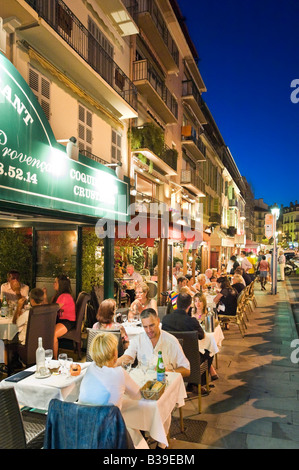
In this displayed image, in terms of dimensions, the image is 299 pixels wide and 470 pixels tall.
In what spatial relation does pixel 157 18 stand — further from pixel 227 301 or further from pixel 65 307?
pixel 65 307

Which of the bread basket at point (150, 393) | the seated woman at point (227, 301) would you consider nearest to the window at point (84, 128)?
the seated woman at point (227, 301)

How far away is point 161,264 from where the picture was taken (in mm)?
9852

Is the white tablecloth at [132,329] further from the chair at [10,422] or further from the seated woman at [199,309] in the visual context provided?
the chair at [10,422]

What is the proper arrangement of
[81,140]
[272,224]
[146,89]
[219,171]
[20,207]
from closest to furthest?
[20,207] < [81,140] < [146,89] < [272,224] < [219,171]

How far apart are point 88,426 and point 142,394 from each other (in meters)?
0.95

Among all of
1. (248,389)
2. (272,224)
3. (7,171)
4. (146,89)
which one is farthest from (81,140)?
Answer: (272,224)

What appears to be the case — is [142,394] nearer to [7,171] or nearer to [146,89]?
[7,171]

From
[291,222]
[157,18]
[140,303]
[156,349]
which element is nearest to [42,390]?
[156,349]

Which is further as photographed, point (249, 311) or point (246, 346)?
point (249, 311)

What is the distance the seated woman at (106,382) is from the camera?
2900 millimetres

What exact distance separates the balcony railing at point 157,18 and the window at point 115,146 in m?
5.66

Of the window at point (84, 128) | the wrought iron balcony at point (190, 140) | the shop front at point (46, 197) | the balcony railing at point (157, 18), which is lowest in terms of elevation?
the shop front at point (46, 197)

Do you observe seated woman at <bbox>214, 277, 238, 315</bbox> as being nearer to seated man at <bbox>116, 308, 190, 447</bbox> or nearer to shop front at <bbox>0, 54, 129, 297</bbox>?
shop front at <bbox>0, 54, 129, 297</bbox>
